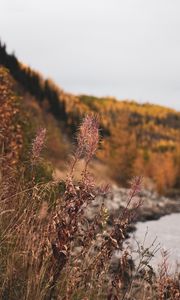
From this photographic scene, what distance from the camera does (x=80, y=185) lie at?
3.83 metres

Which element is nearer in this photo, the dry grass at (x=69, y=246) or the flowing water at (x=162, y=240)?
the dry grass at (x=69, y=246)

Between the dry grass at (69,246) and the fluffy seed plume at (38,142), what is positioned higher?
the fluffy seed plume at (38,142)

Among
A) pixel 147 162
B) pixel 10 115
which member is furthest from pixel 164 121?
pixel 10 115

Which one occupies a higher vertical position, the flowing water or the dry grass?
the dry grass

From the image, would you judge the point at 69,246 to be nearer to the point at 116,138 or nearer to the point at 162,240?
the point at 162,240

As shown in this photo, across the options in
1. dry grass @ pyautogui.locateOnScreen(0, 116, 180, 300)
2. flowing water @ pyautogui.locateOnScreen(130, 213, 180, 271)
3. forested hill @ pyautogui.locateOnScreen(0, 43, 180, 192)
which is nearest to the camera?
dry grass @ pyautogui.locateOnScreen(0, 116, 180, 300)

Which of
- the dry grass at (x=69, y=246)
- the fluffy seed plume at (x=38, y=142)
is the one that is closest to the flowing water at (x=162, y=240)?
the dry grass at (x=69, y=246)

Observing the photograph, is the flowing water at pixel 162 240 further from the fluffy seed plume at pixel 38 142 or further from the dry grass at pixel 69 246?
the fluffy seed plume at pixel 38 142

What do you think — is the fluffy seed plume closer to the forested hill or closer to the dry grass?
the dry grass

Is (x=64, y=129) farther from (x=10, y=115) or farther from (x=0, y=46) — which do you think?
(x=10, y=115)

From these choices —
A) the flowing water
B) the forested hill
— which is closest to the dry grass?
the flowing water

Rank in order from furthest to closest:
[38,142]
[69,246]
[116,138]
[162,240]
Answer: [116,138] → [162,240] → [38,142] → [69,246]

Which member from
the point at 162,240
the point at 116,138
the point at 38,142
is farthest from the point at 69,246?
the point at 116,138

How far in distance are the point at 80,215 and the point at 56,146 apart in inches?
1989
